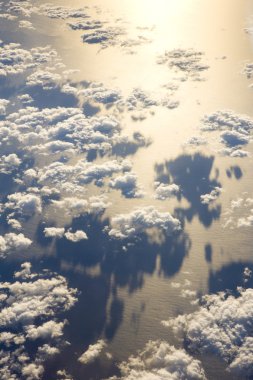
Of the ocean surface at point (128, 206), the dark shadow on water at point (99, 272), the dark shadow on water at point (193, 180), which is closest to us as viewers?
the ocean surface at point (128, 206)

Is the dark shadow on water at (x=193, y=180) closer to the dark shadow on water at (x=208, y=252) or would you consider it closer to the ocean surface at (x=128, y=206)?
the ocean surface at (x=128, y=206)

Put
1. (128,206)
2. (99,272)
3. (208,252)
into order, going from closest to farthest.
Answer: (99,272), (208,252), (128,206)

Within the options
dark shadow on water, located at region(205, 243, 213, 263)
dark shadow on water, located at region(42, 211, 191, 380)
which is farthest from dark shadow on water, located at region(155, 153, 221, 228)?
dark shadow on water, located at region(42, 211, 191, 380)

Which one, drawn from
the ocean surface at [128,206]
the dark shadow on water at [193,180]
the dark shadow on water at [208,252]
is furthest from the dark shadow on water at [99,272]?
the dark shadow on water at [193,180]

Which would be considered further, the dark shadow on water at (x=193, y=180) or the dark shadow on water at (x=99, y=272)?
the dark shadow on water at (x=193, y=180)

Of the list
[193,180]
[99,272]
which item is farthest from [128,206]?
[99,272]

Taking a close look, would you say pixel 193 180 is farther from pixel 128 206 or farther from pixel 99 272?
pixel 99 272

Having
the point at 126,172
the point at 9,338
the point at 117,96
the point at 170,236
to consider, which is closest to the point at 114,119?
→ the point at 117,96

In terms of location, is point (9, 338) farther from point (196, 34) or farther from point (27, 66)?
point (196, 34)
